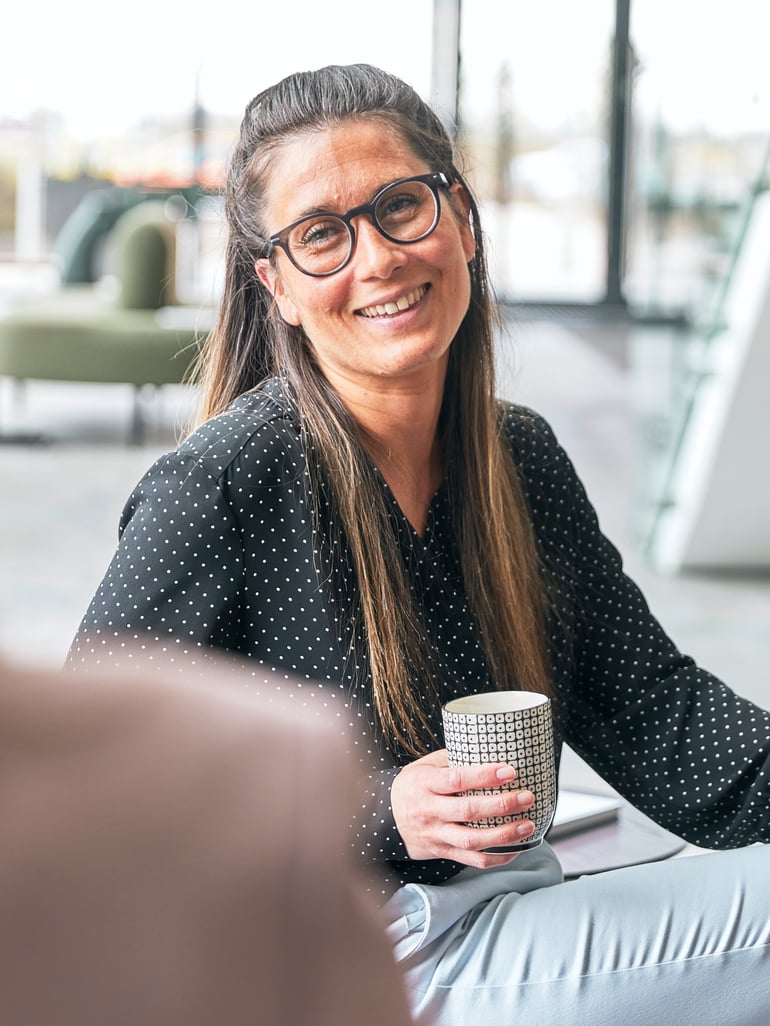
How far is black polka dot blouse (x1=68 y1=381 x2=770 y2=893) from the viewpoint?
1.40m

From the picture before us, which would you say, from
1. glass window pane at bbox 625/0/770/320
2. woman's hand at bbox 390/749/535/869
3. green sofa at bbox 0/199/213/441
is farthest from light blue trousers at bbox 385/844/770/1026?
green sofa at bbox 0/199/213/441

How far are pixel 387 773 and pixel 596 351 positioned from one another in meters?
9.77

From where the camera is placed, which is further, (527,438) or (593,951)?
(527,438)

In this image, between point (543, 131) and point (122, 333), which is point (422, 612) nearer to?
point (122, 333)

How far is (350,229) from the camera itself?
1.53m

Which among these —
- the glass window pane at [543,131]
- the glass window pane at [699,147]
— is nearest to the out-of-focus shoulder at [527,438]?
the glass window pane at [699,147]

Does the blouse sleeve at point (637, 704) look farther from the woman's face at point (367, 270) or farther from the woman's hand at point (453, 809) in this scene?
the woman's hand at point (453, 809)

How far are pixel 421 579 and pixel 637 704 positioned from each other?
28 cm

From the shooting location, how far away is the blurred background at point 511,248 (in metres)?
4.53

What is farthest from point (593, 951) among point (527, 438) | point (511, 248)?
point (511, 248)

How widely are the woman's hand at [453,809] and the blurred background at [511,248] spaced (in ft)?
2.38

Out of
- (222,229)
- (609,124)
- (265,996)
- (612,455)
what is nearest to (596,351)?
(609,124)

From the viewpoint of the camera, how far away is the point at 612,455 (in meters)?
6.88

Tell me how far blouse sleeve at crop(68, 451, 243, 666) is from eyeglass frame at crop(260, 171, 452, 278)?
271 mm
